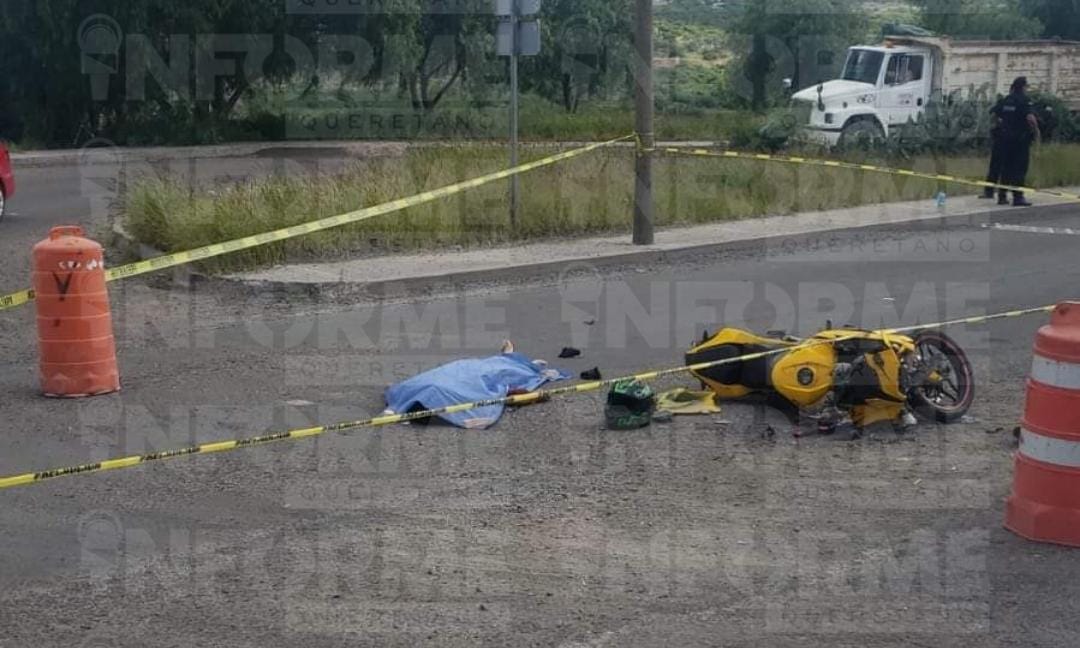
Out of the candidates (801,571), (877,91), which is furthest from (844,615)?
(877,91)

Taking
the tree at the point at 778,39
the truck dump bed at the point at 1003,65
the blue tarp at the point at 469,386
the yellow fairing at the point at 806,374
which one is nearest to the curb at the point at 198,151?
the truck dump bed at the point at 1003,65

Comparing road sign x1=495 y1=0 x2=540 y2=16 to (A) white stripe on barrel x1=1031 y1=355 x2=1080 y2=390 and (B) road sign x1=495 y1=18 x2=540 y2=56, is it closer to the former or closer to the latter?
(B) road sign x1=495 y1=18 x2=540 y2=56

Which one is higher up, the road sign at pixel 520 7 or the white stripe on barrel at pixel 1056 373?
the road sign at pixel 520 7

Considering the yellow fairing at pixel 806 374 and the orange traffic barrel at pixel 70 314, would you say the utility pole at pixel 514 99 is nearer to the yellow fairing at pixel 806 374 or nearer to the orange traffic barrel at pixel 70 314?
the orange traffic barrel at pixel 70 314

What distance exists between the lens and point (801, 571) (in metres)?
6.23

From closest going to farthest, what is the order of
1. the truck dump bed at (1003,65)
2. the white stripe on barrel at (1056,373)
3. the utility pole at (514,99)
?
the white stripe on barrel at (1056,373) → the utility pole at (514,99) → the truck dump bed at (1003,65)

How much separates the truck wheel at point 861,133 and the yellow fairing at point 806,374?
66.2 feet

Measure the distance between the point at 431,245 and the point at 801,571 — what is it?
974 centimetres

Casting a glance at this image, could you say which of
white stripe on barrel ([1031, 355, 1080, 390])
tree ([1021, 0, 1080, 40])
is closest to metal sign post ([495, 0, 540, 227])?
white stripe on barrel ([1031, 355, 1080, 390])

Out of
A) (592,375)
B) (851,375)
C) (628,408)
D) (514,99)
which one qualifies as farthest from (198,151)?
(851,375)

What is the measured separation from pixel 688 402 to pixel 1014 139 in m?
12.6

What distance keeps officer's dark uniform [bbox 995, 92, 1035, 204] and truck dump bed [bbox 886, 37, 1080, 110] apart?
11294 mm

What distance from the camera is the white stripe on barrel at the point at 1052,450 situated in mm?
6445

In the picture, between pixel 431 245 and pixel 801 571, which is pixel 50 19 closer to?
pixel 431 245
